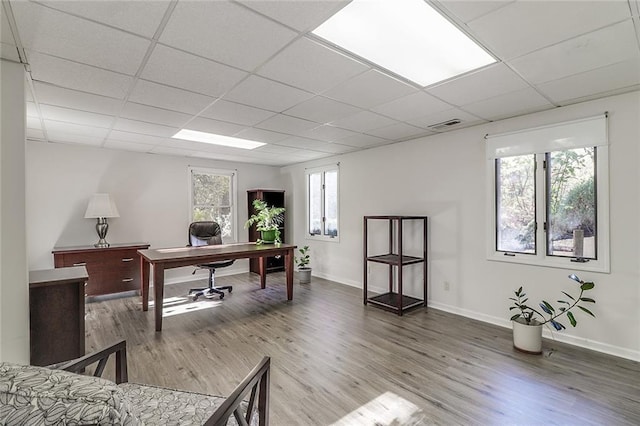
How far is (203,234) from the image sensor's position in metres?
4.75

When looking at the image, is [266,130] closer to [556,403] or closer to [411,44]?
[411,44]

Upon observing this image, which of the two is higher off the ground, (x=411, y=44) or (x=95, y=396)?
(x=411, y=44)

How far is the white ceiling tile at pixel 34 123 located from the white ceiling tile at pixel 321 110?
9.27 ft

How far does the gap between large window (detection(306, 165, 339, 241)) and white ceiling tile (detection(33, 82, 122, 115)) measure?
3.57 m

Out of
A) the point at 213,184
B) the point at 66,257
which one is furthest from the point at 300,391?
the point at 213,184

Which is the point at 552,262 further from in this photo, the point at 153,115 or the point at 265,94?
the point at 153,115

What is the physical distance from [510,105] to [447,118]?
600mm

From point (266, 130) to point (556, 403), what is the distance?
3729mm

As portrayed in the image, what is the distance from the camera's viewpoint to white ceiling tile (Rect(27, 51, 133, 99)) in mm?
2039

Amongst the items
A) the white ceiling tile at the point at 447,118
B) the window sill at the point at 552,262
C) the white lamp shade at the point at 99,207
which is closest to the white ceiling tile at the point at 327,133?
the white ceiling tile at the point at 447,118

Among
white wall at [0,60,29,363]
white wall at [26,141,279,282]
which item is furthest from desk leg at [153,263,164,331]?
white wall at [26,141,279,282]

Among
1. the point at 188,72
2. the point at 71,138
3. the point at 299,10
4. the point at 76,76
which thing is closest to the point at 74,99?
the point at 76,76

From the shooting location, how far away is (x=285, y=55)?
1974 millimetres

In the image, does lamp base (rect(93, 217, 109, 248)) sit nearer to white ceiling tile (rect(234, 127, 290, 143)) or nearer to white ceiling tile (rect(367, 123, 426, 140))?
white ceiling tile (rect(234, 127, 290, 143))
